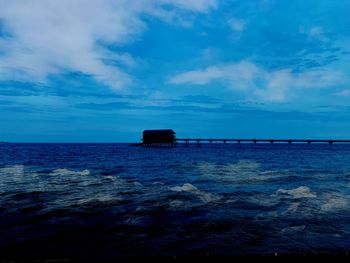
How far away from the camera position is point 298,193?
1902 cm

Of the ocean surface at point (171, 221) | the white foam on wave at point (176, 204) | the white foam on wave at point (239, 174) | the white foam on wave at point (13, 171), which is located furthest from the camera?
the white foam on wave at point (13, 171)

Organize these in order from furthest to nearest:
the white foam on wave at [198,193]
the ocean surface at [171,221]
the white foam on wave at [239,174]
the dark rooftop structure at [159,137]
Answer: the dark rooftop structure at [159,137] → the white foam on wave at [239,174] → the white foam on wave at [198,193] → the ocean surface at [171,221]

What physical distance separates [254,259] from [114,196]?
13.9 m

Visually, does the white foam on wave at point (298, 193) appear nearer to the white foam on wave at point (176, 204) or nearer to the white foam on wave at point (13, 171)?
the white foam on wave at point (176, 204)

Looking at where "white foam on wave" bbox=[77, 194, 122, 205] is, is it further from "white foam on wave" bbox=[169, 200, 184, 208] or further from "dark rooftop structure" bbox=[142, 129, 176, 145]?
"dark rooftop structure" bbox=[142, 129, 176, 145]

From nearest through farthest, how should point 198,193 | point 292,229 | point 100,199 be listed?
point 292,229, point 100,199, point 198,193

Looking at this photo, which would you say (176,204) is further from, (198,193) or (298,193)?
(298,193)

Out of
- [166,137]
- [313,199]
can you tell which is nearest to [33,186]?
[313,199]

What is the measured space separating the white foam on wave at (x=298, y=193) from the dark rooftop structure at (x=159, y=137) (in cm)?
10512

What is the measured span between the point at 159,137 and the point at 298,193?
109888 mm

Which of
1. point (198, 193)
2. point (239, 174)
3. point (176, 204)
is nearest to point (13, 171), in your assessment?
point (198, 193)

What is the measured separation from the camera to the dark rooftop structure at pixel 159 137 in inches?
4957

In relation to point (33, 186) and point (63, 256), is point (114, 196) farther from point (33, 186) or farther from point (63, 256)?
point (63, 256)

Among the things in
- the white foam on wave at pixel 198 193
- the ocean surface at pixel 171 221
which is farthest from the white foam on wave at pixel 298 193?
the white foam on wave at pixel 198 193
